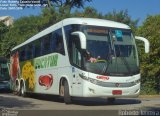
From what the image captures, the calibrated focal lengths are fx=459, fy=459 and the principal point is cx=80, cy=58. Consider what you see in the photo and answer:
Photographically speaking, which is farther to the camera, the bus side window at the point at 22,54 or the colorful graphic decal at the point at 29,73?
the bus side window at the point at 22,54

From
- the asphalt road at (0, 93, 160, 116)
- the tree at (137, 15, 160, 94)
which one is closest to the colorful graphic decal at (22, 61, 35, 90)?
the asphalt road at (0, 93, 160, 116)

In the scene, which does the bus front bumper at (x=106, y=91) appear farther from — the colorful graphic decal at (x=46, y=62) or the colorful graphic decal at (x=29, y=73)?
the colorful graphic decal at (x=29, y=73)

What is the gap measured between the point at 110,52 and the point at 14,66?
1542 centimetres

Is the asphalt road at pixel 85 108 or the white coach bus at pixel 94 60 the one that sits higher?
the white coach bus at pixel 94 60

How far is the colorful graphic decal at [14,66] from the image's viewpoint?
103 ft

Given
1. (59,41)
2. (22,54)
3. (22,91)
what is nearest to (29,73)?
(22,91)

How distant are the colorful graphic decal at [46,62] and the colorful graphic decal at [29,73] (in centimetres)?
127

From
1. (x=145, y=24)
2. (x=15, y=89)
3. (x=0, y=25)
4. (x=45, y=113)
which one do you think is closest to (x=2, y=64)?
(x=15, y=89)

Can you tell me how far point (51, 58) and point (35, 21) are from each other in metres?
32.0

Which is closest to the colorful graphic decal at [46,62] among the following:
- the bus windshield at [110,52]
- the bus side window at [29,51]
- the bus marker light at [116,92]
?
the bus side window at [29,51]

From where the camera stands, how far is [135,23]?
53062mm

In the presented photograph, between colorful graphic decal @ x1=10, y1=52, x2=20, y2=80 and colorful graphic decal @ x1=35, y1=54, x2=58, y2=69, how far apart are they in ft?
21.5

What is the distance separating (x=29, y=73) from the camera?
89.1ft

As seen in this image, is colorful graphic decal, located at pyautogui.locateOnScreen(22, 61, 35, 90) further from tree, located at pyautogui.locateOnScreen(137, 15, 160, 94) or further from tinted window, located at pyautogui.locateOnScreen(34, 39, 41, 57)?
tree, located at pyautogui.locateOnScreen(137, 15, 160, 94)
